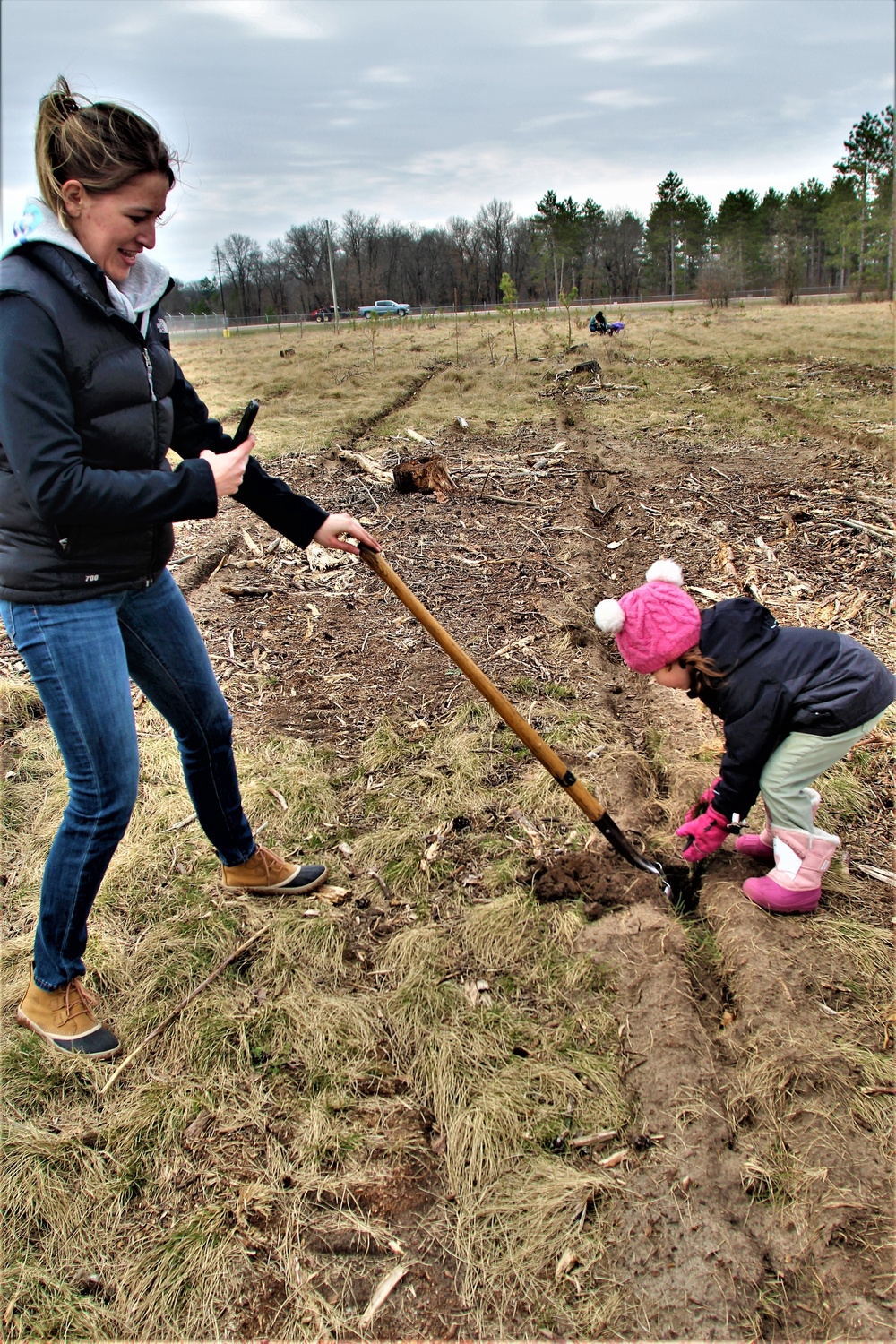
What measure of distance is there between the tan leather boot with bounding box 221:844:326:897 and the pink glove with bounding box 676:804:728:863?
1.52 meters

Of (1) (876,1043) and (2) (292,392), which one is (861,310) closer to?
(2) (292,392)

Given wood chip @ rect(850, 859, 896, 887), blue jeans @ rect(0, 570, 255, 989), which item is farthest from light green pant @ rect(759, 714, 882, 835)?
blue jeans @ rect(0, 570, 255, 989)

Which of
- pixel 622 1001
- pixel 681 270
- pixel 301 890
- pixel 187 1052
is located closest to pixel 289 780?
pixel 301 890

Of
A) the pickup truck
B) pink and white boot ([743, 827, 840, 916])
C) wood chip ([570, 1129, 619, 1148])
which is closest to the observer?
wood chip ([570, 1129, 619, 1148])

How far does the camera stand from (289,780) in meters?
4.09

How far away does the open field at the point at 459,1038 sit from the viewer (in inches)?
81.8

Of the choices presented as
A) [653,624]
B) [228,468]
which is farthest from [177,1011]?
[653,624]

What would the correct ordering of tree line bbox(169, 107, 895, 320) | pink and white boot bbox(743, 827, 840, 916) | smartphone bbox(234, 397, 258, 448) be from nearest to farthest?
smartphone bbox(234, 397, 258, 448), pink and white boot bbox(743, 827, 840, 916), tree line bbox(169, 107, 895, 320)

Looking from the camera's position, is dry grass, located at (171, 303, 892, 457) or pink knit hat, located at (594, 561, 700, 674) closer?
pink knit hat, located at (594, 561, 700, 674)

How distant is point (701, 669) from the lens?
2824 millimetres

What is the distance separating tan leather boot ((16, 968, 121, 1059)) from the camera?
2646 mm

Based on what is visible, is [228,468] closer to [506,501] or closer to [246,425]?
[246,425]

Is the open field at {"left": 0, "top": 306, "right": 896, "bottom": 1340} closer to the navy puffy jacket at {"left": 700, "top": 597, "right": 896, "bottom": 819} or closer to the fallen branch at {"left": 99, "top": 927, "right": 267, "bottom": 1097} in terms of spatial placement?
the fallen branch at {"left": 99, "top": 927, "right": 267, "bottom": 1097}

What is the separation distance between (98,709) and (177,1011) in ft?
3.94
